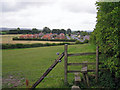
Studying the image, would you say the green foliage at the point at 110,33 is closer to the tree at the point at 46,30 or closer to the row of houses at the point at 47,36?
the row of houses at the point at 47,36

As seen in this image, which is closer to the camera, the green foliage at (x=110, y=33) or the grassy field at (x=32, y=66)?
the green foliage at (x=110, y=33)

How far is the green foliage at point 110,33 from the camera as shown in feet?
10.6

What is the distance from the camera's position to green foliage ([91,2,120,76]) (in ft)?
10.6

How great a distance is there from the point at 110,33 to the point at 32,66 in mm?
4085

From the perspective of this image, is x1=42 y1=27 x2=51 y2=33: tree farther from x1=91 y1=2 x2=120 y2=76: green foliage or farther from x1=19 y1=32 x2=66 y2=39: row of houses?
x1=91 y1=2 x2=120 y2=76: green foliage

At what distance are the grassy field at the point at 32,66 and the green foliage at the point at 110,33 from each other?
146 centimetres

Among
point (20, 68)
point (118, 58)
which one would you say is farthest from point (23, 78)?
point (118, 58)

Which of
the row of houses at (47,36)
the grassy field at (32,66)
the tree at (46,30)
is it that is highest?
the tree at (46,30)

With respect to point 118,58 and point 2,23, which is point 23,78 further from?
point 118,58

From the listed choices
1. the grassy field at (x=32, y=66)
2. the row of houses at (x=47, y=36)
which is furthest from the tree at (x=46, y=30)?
the grassy field at (x=32, y=66)

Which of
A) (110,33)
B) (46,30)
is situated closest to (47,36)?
(46,30)

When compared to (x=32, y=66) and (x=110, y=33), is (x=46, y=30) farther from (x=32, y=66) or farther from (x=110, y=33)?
(x=110, y=33)

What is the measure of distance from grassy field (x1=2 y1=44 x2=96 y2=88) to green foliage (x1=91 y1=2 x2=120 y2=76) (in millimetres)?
1465

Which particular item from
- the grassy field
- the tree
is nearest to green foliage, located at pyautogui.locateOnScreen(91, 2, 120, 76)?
the grassy field
